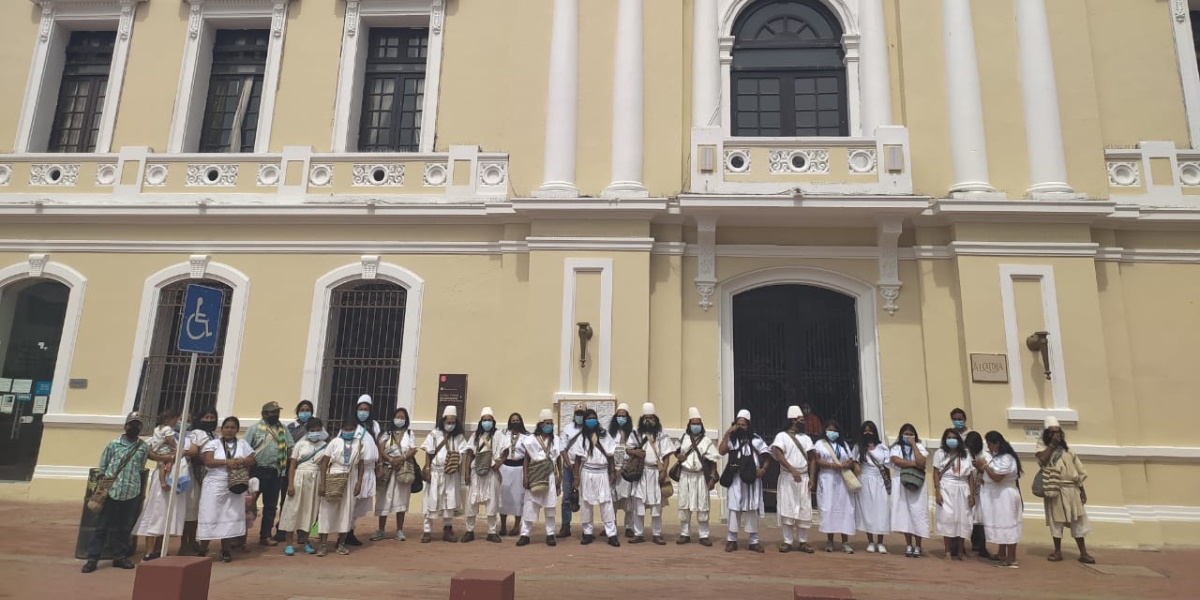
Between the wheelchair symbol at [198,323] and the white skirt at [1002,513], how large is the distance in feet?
27.5

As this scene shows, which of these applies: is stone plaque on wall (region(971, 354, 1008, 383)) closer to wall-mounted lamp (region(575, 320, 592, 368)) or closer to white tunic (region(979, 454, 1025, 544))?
white tunic (region(979, 454, 1025, 544))

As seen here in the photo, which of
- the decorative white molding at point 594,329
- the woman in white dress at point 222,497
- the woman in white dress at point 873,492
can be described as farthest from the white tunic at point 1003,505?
the woman in white dress at point 222,497

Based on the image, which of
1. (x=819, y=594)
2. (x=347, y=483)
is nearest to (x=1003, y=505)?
(x=819, y=594)

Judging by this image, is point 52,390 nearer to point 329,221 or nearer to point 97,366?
point 97,366

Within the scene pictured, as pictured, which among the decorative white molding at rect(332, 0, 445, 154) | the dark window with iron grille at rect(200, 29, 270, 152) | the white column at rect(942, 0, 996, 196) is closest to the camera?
the white column at rect(942, 0, 996, 196)

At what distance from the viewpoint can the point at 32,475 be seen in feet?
37.4

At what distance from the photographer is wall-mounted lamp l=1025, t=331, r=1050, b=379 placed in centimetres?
959

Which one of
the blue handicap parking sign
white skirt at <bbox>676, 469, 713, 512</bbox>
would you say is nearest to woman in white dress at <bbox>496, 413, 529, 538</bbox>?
white skirt at <bbox>676, 469, 713, 512</bbox>

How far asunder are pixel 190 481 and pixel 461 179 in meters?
6.08

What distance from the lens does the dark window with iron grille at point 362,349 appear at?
11156mm

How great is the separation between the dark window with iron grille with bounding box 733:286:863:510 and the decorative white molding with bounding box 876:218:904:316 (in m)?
0.53

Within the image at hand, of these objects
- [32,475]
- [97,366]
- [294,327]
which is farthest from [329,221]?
[32,475]

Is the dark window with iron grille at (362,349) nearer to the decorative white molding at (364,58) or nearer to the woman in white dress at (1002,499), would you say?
the decorative white molding at (364,58)

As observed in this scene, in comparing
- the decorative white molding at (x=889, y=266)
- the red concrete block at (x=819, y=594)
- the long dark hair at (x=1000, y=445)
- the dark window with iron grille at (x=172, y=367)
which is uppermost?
the decorative white molding at (x=889, y=266)
